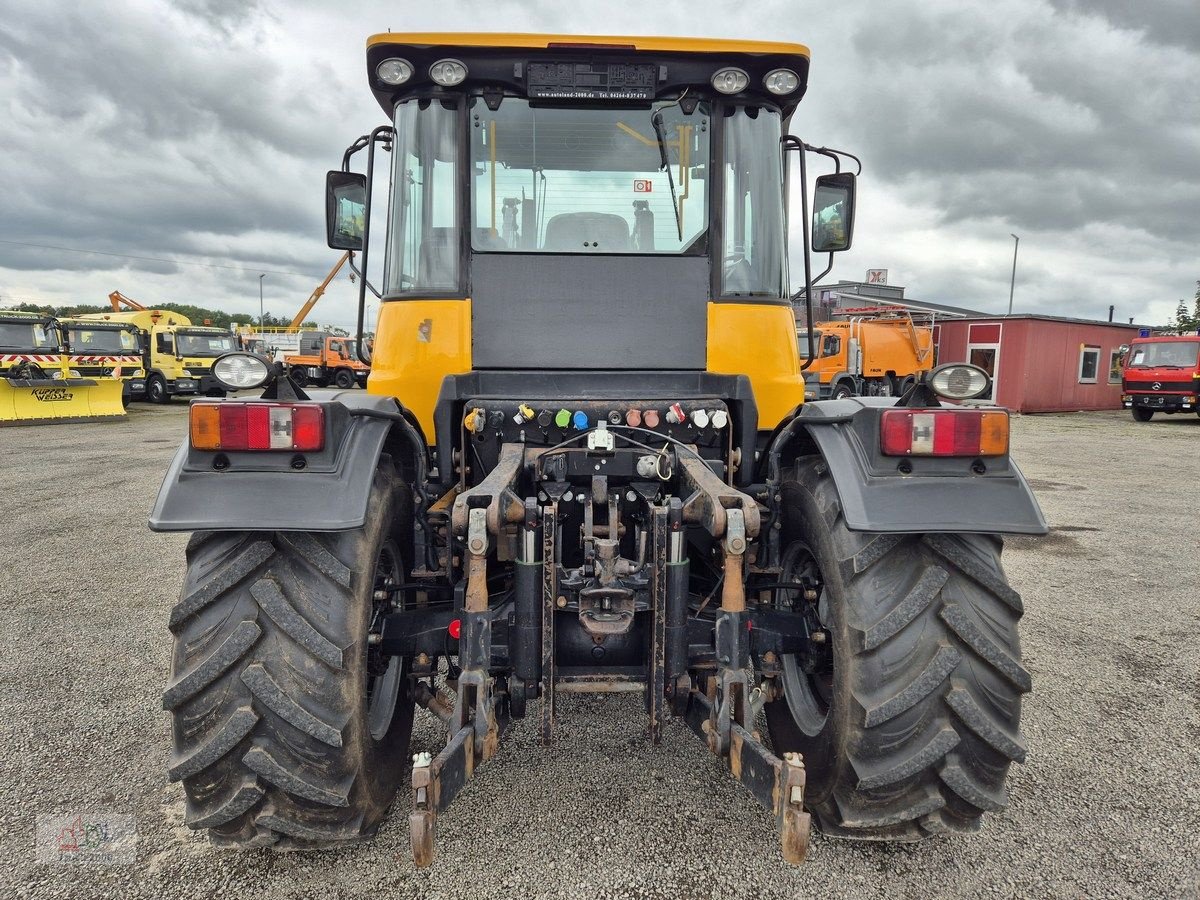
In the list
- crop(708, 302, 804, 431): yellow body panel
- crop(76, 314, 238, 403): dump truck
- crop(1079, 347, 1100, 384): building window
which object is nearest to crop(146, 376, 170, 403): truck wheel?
crop(76, 314, 238, 403): dump truck

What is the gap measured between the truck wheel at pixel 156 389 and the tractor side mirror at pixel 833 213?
2514 cm

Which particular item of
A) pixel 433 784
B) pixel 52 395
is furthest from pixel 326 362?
pixel 433 784

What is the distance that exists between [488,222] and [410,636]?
168 centimetres

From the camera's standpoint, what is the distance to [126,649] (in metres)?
4.26

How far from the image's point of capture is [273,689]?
80.9 inches

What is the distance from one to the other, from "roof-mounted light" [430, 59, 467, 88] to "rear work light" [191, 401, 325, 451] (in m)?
1.54

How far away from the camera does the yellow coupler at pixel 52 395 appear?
16391mm

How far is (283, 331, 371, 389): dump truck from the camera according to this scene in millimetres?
32000

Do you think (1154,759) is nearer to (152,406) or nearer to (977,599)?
(977,599)

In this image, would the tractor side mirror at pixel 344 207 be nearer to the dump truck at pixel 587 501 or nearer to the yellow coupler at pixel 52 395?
the dump truck at pixel 587 501

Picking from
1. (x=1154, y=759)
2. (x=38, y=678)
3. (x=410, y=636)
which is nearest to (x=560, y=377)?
(x=410, y=636)

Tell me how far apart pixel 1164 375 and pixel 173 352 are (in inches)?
1155

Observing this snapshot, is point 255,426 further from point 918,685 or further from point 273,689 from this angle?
point 918,685

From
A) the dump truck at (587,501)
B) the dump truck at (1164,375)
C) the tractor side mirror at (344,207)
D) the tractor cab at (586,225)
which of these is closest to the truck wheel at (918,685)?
the dump truck at (587,501)
